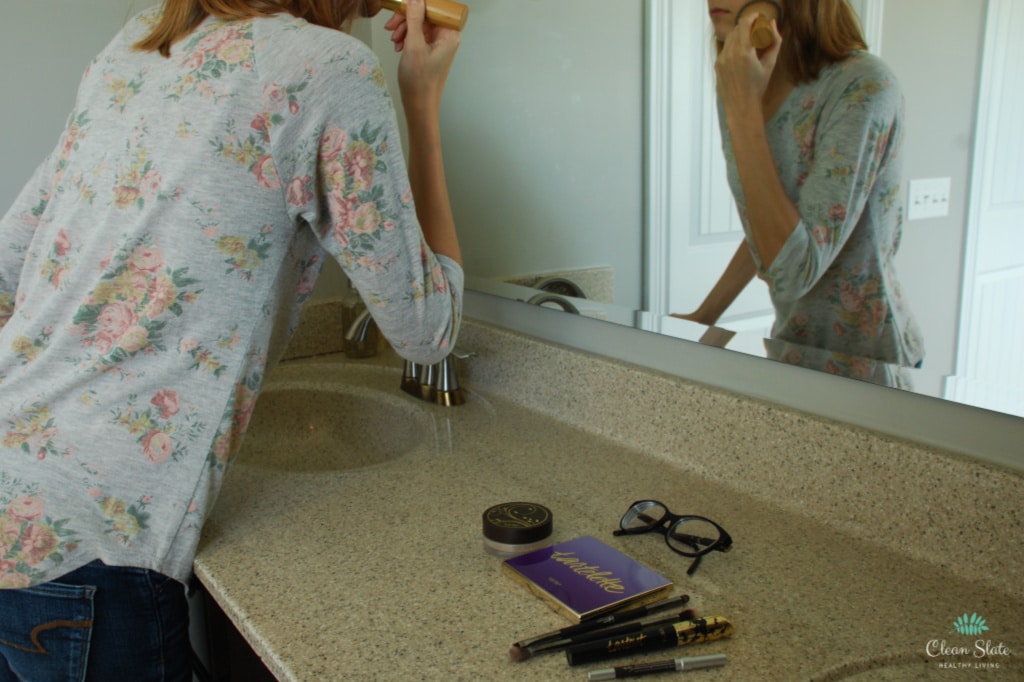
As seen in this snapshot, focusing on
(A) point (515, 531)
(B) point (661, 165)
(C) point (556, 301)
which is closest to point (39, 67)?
(C) point (556, 301)

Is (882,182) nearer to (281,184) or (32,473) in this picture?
(281,184)

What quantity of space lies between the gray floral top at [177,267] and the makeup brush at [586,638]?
375 millimetres

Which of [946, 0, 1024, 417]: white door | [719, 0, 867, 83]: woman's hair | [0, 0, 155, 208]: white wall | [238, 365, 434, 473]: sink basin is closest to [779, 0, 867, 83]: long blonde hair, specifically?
[719, 0, 867, 83]: woman's hair

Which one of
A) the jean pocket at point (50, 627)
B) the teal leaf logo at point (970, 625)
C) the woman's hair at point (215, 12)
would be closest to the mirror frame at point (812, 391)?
the teal leaf logo at point (970, 625)

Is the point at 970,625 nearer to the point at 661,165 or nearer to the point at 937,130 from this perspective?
the point at 937,130

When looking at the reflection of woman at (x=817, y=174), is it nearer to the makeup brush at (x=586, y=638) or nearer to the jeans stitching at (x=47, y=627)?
the makeup brush at (x=586, y=638)

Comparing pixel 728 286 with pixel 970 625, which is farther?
pixel 728 286

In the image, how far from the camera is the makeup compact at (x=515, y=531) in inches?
33.6

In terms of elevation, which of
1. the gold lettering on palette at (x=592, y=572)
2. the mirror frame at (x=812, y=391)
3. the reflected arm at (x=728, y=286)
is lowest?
A: the gold lettering on palette at (x=592, y=572)

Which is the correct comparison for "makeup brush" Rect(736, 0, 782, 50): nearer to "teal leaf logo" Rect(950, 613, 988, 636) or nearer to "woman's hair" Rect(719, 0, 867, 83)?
"woman's hair" Rect(719, 0, 867, 83)

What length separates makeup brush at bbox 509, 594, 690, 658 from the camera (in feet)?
2.27

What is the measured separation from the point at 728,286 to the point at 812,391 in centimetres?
16

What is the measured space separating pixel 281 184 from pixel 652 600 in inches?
20.4

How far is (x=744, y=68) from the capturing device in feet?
3.12
